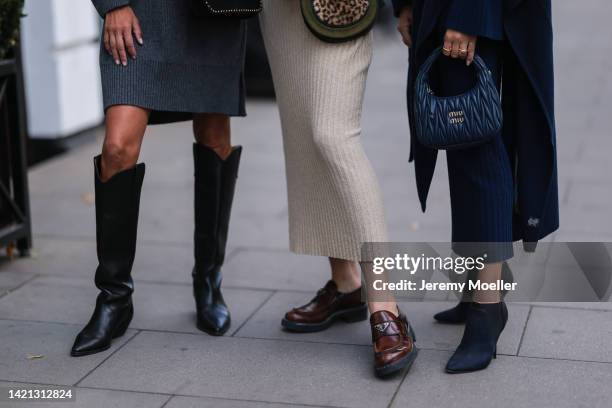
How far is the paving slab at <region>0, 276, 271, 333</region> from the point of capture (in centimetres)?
377

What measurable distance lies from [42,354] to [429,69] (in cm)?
163

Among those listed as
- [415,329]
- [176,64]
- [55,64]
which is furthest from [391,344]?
[55,64]

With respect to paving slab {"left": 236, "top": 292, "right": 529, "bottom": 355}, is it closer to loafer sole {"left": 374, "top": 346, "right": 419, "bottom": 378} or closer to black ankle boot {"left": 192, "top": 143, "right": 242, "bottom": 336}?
black ankle boot {"left": 192, "top": 143, "right": 242, "bottom": 336}

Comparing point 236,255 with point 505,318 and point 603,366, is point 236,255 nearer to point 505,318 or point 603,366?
point 505,318

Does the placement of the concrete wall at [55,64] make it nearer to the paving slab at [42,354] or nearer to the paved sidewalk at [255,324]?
the paved sidewalk at [255,324]

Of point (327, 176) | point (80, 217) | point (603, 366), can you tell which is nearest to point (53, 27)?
point (80, 217)

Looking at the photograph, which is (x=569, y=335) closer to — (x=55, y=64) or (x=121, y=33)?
(x=121, y=33)

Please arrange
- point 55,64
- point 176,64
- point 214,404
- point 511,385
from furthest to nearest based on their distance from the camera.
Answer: point 55,64, point 176,64, point 511,385, point 214,404

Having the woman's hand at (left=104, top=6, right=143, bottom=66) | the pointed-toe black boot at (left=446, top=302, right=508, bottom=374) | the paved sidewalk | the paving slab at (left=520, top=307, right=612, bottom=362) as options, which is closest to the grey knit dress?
the woman's hand at (left=104, top=6, right=143, bottom=66)

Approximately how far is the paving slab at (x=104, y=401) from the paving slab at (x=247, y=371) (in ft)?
0.15

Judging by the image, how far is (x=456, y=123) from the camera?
3.00 m

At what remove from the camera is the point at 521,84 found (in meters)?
3.19

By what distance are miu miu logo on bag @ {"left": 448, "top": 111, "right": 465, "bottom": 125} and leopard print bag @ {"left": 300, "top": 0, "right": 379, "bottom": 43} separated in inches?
17.5

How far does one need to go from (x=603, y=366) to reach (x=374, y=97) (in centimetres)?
596
